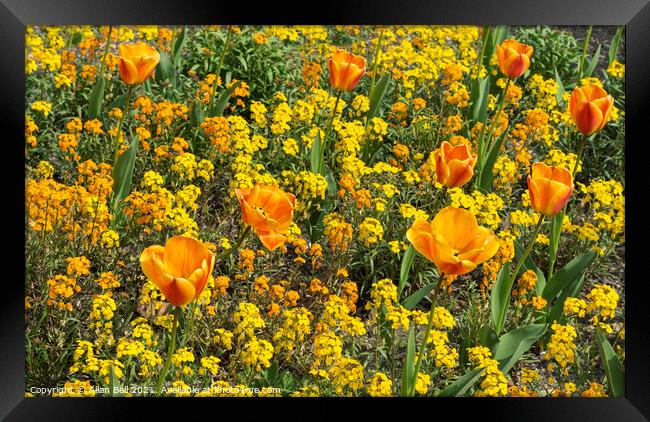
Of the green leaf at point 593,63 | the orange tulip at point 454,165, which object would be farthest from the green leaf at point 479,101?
the orange tulip at point 454,165

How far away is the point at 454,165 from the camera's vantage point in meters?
4.33

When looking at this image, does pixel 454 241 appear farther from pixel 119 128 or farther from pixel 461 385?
pixel 119 128

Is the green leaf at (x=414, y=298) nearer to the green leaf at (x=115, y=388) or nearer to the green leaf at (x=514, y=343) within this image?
the green leaf at (x=514, y=343)

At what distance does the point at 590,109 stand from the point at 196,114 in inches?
60.8

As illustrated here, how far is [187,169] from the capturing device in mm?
4750

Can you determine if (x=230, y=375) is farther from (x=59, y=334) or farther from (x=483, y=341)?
(x=483, y=341)

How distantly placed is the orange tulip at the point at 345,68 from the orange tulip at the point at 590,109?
80 centimetres


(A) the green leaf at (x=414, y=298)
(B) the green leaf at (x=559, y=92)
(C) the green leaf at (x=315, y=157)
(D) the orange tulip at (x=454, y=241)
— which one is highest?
(B) the green leaf at (x=559, y=92)

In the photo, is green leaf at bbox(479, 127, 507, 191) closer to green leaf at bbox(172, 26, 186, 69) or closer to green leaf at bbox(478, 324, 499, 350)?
green leaf at bbox(478, 324, 499, 350)

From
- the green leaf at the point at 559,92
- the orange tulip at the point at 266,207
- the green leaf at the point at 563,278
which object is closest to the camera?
the orange tulip at the point at 266,207

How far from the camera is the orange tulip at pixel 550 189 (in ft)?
14.1
